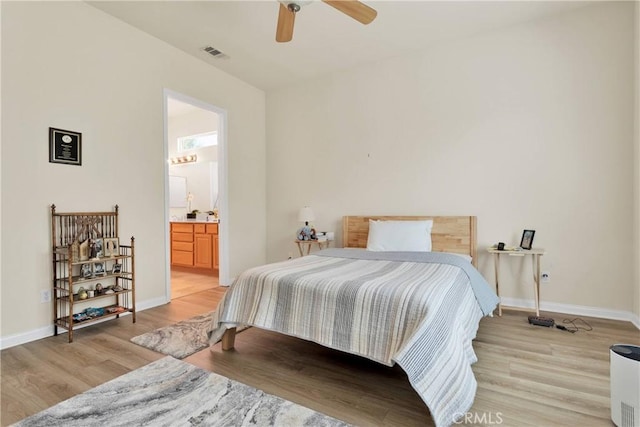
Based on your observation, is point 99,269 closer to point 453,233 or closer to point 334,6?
point 334,6

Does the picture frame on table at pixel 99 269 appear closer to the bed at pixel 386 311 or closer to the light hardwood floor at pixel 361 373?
the light hardwood floor at pixel 361 373

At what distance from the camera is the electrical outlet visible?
275 centimetres

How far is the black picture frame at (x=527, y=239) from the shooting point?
128 inches

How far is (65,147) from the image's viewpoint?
289 cm

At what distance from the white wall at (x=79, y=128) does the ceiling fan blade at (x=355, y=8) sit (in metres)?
2.33

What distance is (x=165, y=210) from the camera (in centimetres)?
376

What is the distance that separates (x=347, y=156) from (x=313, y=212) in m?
0.93

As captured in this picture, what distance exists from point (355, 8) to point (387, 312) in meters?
2.21

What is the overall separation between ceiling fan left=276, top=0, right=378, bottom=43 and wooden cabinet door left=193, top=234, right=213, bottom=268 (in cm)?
376

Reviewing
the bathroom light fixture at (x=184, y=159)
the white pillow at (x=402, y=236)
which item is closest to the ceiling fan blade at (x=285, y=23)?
the white pillow at (x=402, y=236)

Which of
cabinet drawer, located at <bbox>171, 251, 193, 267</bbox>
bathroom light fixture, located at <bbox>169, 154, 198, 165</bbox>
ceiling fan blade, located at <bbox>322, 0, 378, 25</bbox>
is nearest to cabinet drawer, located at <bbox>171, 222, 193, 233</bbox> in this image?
cabinet drawer, located at <bbox>171, 251, 193, 267</bbox>

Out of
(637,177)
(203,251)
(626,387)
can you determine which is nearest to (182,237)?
(203,251)

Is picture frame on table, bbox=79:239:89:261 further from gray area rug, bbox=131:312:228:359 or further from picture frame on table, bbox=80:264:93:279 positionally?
gray area rug, bbox=131:312:228:359

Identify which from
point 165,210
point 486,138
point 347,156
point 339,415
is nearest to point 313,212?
point 347,156
